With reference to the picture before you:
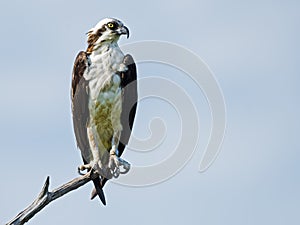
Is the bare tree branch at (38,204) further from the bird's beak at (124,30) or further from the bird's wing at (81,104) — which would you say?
the bird's beak at (124,30)

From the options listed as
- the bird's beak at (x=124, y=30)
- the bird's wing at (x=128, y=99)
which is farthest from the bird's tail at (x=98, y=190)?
the bird's beak at (x=124, y=30)

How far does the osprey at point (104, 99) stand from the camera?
580 inches

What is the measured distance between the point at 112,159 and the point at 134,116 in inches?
33.9

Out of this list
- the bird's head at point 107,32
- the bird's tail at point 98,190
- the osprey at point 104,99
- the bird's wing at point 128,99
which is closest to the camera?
the bird's tail at point 98,190

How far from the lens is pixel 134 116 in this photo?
601 inches

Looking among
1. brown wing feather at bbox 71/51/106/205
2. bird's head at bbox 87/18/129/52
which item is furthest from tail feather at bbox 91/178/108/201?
bird's head at bbox 87/18/129/52

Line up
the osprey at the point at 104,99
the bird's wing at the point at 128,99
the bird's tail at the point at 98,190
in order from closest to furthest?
the bird's tail at the point at 98,190, the osprey at the point at 104,99, the bird's wing at the point at 128,99

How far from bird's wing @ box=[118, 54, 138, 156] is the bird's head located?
0.37 metres

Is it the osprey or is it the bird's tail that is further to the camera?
the osprey

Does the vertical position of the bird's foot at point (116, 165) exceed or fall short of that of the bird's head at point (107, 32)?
it falls short

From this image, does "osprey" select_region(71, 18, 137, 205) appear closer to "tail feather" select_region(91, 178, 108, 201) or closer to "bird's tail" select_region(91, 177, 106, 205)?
"tail feather" select_region(91, 178, 108, 201)

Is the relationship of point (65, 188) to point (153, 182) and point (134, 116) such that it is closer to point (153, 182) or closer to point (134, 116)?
point (153, 182)

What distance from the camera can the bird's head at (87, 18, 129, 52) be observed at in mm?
15047

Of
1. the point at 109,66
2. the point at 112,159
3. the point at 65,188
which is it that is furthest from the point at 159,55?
the point at 65,188
